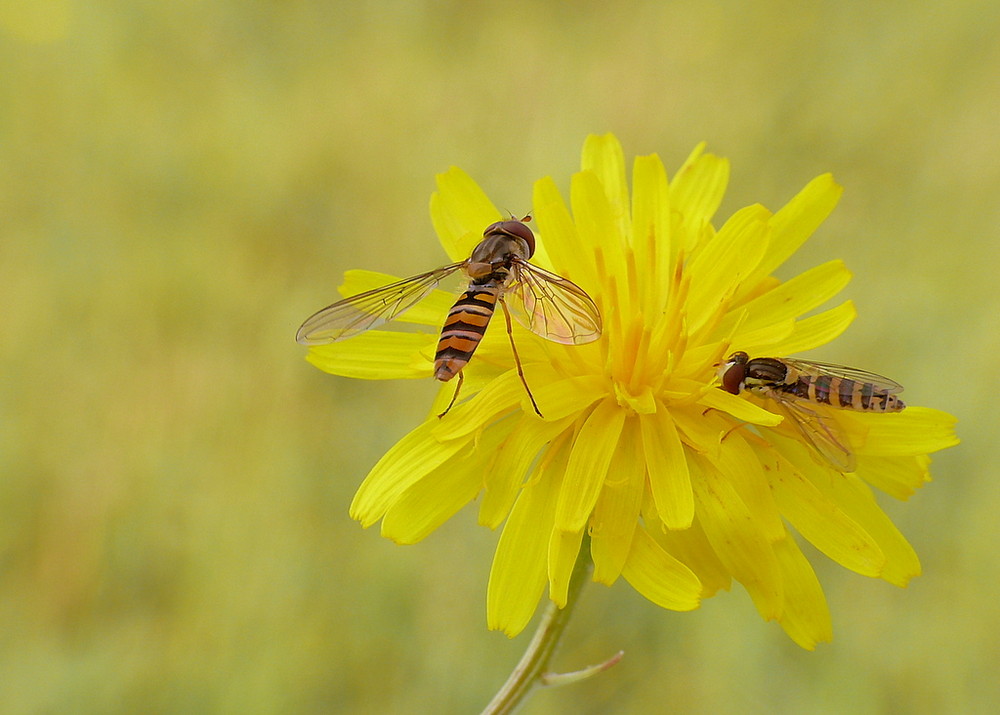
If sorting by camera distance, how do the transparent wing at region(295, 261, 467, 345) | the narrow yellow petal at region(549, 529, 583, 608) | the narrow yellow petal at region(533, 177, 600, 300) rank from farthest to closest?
the narrow yellow petal at region(533, 177, 600, 300), the transparent wing at region(295, 261, 467, 345), the narrow yellow petal at region(549, 529, 583, 608)

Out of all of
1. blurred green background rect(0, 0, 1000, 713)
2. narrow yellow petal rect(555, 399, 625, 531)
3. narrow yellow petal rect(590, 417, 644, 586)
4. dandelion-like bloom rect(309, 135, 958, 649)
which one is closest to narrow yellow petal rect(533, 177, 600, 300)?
dandelion-like bloom rect(309, 135, 958, 649)

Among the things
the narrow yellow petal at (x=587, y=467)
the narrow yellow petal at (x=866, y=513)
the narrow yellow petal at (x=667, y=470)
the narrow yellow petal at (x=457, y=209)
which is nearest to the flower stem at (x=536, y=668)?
the narrow yellow petal at (x=587, y=467)

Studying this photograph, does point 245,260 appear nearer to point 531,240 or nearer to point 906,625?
point 531,240

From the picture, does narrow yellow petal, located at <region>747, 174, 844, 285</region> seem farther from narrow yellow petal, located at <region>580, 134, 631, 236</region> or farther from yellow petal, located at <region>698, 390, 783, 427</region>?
yellow petal, located at <region>698, 390, 783, 427</region>

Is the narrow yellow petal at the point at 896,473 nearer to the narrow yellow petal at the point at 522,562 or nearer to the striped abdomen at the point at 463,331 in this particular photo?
the narrow yellow petal at the point at 522,562

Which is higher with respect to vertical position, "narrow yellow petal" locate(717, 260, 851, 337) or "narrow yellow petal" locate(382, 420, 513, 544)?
"narrow yellow petal" locate(717, 260, 851, 337)

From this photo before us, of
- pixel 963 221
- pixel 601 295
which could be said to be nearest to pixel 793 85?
pixel 963 221
